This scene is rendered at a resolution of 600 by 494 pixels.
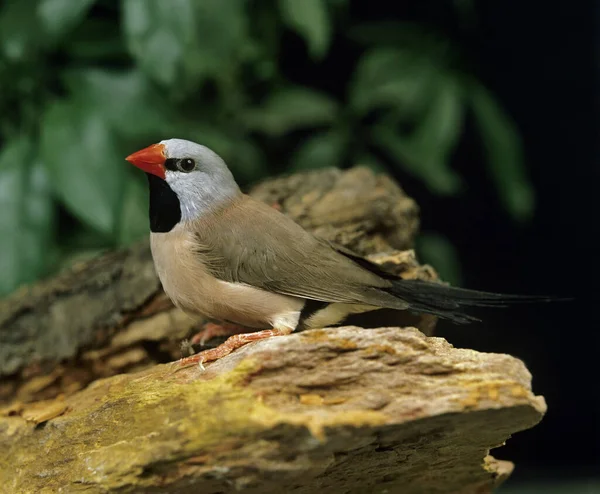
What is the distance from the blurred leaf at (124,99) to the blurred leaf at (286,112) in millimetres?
592

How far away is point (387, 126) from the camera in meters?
4.68

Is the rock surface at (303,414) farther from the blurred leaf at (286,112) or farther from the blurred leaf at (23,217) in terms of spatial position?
the blurred leaf at (286,112)

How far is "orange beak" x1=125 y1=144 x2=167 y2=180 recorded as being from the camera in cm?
248

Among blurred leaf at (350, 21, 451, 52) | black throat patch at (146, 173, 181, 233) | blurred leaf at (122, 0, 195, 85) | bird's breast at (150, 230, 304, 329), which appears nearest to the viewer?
bird's breast at (150, 230, 304, 329)

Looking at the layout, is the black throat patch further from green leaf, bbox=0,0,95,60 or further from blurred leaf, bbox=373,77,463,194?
blurred leaf, bbox=373,77,463,194

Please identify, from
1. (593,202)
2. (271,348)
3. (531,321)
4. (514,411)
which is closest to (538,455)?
(531,321)

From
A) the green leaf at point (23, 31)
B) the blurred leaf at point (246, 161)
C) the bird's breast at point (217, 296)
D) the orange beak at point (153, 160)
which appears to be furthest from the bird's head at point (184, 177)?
the green leaf at point (23, 31)

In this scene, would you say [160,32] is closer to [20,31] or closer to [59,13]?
[59,13]

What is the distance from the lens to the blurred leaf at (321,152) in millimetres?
4414

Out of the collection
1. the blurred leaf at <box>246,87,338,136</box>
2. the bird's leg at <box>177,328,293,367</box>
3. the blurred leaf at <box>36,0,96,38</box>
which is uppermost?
the blurred leaf at <box>36,0,96,38</box>

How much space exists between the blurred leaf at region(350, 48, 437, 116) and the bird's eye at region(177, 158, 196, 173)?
208 centimetres

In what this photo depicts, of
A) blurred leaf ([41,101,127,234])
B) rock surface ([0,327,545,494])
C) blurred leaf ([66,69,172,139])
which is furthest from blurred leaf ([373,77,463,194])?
rock surface ([0,327,545,494])

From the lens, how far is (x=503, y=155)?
439 cm

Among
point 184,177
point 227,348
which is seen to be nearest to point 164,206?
point 184,177
